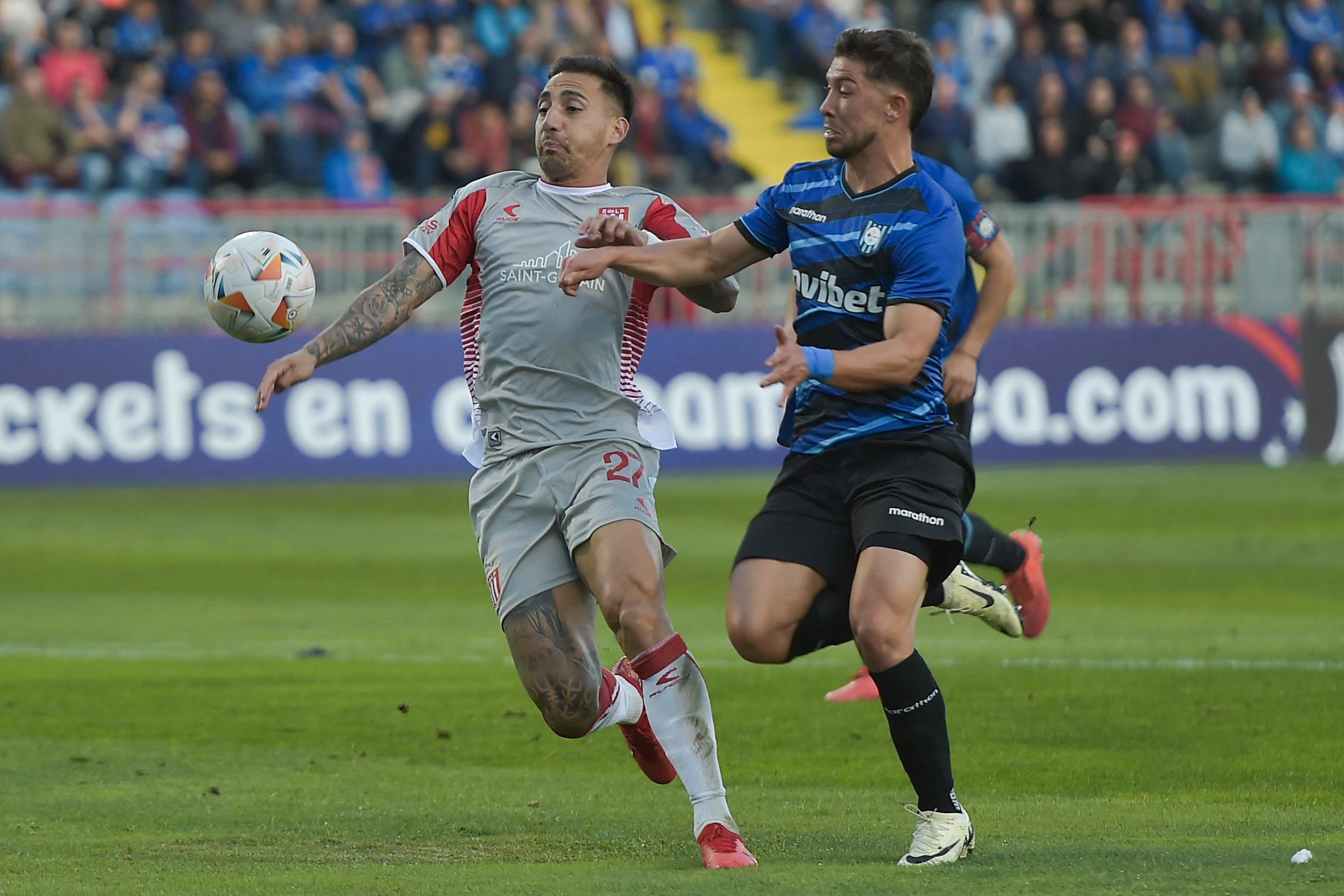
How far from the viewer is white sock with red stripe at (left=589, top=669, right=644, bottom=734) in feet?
21.3

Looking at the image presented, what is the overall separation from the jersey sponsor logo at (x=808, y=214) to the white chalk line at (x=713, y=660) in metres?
4.03

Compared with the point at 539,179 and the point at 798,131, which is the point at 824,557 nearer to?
the point at 539,179

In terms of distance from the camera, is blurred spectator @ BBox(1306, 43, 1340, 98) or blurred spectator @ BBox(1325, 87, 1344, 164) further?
blurred spectator @ BBox(1306, 43, 1340, 98)

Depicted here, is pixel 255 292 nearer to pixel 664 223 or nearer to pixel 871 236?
pixel 664 223

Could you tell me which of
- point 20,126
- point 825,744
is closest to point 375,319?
point 825,744

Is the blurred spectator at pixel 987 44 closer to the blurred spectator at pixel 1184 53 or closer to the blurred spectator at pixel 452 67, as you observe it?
the blurred spectator at pixel 1184 53

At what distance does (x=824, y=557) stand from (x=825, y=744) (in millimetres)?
1986

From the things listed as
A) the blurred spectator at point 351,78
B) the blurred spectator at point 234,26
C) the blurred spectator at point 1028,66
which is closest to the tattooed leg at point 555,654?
the blurred spectator at point 351,78

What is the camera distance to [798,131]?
25719 millimetres

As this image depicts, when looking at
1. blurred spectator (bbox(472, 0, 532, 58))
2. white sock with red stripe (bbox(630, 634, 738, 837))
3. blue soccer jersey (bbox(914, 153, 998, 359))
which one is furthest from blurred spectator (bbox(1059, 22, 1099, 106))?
white sock with red stripe (bbox(630, 634, 738, 837))

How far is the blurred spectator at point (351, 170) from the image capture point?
20.1m

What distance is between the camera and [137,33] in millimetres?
20672

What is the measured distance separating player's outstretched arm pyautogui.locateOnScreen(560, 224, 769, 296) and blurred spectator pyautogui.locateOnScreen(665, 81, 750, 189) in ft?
53.1

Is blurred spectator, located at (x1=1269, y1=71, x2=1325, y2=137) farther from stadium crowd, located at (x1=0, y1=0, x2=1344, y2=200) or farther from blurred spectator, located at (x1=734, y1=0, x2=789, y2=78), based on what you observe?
blurred spectator, located at (x1=734, y1=0, x2=789, y2=78)
